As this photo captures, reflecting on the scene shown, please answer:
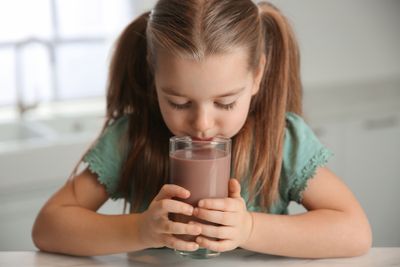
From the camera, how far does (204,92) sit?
107cm

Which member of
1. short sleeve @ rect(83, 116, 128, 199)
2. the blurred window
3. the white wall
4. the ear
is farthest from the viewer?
the white wall

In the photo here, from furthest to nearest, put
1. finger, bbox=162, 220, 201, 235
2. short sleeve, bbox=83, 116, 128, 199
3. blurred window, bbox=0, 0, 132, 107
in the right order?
blurred window, bbox=0, 0, 132, 107 < short sleeve, bbox=83, 116, 128, 199 < finger, bbox=162, 220, 201, 235

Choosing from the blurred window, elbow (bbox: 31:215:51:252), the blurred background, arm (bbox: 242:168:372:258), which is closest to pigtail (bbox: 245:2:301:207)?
arm (bbox: 242:168:372:258)

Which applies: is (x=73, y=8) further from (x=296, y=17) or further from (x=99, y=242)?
(x=99, y=242)

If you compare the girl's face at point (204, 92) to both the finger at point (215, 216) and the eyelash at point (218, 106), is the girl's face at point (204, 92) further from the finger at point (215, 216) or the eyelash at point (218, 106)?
the finger at point (215, 216)

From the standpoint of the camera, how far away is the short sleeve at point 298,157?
1.30 meters

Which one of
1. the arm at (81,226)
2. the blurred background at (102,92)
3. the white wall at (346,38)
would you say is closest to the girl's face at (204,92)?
the arm at (81,226)

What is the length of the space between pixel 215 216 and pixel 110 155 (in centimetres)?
44

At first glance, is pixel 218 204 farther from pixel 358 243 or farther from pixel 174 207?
pixel 358 243

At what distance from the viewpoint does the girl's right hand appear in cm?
99

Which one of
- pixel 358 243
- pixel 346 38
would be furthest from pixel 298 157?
pixel 346 38

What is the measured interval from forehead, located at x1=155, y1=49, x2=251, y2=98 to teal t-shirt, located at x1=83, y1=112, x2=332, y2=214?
286 millimetres

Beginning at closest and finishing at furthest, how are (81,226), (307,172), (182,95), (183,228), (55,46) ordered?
(183,228), (182,95), (81,226), (307,172), (55,46)

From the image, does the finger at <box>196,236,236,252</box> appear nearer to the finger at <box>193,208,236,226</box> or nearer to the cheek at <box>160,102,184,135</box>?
the finger at <box>193,208,236,226</box>
